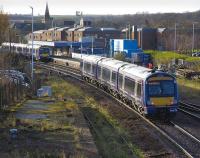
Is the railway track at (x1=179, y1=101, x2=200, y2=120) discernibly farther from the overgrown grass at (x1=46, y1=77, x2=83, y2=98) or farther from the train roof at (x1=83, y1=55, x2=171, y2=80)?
the overgrown grass at (x1=46, y1=77, x2=83, y2=98)

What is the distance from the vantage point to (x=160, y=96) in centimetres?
2547

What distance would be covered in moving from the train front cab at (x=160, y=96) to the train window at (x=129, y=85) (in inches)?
103

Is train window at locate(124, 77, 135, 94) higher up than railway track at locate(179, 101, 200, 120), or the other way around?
train window at locate(124, 77, 135, 94)

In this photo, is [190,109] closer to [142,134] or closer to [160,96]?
[160,96]

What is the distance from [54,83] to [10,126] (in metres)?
24.8

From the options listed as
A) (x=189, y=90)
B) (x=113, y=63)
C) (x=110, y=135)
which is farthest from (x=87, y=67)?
(x=110, y=135)

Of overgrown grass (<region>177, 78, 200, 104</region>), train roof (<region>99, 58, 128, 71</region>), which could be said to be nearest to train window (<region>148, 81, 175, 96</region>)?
train roof (<region>99, 58, 128, 71</region>)

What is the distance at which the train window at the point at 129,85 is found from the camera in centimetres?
2813

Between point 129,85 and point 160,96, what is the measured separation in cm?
394

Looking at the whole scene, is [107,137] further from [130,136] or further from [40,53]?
[40,53]

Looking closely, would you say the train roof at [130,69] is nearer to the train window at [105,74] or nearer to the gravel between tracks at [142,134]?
the train window at [105,74]

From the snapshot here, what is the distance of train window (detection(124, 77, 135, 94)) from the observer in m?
28.1

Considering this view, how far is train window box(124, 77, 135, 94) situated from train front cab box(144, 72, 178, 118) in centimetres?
261

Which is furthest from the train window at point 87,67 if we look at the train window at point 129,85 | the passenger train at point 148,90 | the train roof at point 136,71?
the train window at point 129,85
